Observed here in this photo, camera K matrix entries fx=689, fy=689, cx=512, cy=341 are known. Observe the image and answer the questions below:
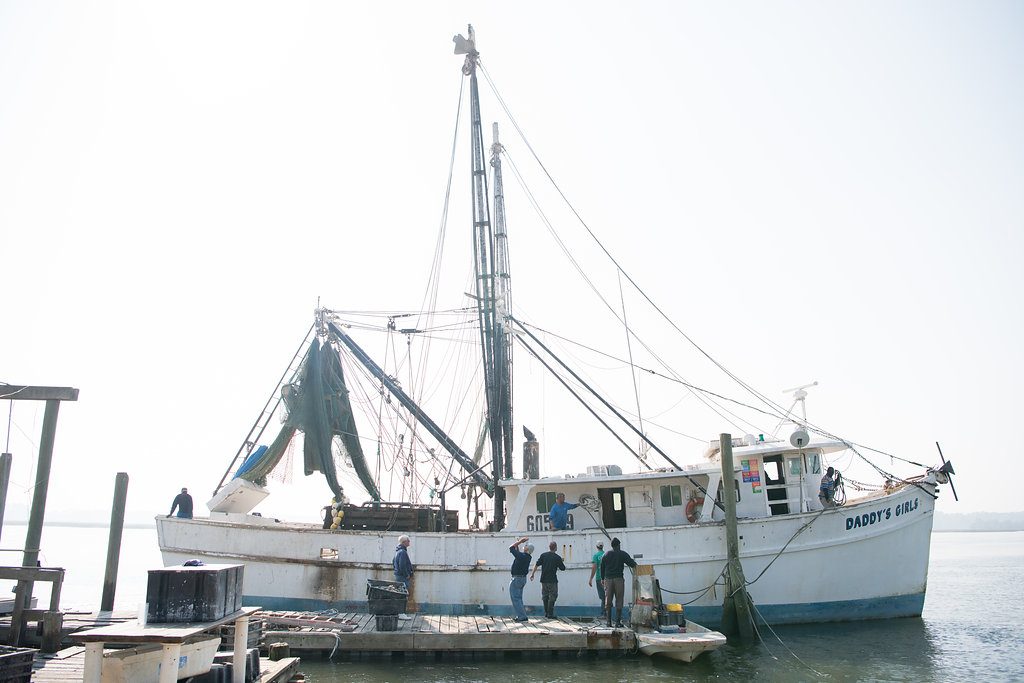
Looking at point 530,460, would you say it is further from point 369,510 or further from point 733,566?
point 733,566

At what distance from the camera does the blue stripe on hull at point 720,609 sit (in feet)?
50.8

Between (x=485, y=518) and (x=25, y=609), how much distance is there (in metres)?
10.8

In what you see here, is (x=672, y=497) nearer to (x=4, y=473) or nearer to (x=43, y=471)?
(x=43, y=471)

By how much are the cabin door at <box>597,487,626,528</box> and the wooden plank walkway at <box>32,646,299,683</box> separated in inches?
358

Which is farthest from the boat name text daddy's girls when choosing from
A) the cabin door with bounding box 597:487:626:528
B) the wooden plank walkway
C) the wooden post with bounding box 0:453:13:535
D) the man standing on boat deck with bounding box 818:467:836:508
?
the wooden post with bounding box 0:453:13:535

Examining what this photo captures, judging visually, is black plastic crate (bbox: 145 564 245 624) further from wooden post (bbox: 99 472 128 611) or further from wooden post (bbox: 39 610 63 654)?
wooden post (bbox: 99 472 128 611)

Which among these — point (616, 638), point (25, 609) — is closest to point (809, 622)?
Answer: point (616, 638)

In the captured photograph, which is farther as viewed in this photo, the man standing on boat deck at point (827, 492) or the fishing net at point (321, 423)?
the fishing net at point (321, 423)

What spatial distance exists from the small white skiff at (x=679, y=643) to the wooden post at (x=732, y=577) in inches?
112

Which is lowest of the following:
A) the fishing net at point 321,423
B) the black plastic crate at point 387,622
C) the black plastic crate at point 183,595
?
the black plastic crate at point 387,622

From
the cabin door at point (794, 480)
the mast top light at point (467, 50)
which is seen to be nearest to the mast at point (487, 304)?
the mast top light at point (467, 50)

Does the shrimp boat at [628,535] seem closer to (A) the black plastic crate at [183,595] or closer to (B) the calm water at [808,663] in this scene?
(B) the calm water at [808,663]

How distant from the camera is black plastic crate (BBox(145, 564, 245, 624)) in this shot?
621 cm

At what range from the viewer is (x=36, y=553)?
11.9 meters
